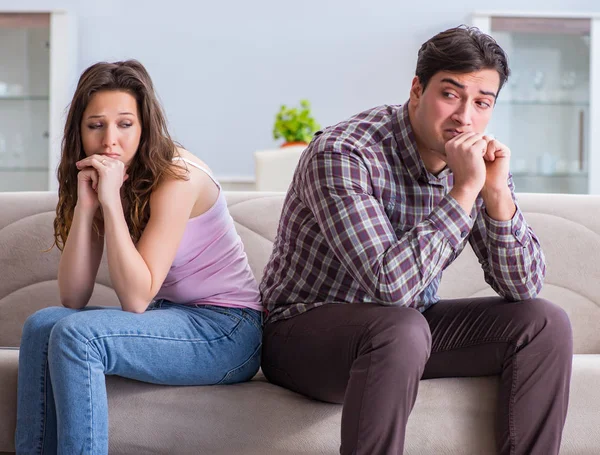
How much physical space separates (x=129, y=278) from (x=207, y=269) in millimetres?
209

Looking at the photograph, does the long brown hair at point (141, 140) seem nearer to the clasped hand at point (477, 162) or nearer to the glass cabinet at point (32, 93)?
the clasped hand at point (477, 162)

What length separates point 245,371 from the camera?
162 cm

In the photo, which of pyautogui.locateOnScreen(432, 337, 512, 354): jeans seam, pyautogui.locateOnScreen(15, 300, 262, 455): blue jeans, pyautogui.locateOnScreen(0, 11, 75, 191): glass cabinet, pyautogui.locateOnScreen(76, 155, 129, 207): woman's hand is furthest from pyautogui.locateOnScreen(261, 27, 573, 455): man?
pyautogui.locateOnScreen(0, 11, 75, 191): glass cabinet

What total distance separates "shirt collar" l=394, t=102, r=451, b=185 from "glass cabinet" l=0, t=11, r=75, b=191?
3.14 metres

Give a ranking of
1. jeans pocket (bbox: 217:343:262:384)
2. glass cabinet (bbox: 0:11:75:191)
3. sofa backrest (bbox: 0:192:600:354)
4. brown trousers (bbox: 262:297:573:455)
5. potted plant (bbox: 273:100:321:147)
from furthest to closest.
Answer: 1. glass cabinet (bbox: 0:11:75:191)
2. potted plant (bbox: 273:100:321:147)
3. sofa backrest (bbox: 0:192:600:354)
4. jeans pocket (bbox: 217:343:262:384)
5. brown trousers (bbox: 262:297:573:455)

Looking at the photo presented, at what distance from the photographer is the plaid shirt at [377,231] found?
1.43 metres

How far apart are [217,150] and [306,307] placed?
315 centimetres

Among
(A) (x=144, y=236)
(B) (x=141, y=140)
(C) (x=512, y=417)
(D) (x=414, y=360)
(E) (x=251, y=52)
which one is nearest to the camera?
(D) (x=414, y=360)

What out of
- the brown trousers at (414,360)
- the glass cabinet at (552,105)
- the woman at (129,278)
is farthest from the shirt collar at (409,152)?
the glass cabinet at (552,105)

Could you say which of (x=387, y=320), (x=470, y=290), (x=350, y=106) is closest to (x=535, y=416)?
(x=387, y=320)

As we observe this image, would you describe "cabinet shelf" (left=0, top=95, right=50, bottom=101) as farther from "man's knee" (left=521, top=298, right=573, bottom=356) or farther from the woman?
"man's knee" (left=521, top=298, right=573, bottom=356)

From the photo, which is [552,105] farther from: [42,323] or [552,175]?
[42,323]

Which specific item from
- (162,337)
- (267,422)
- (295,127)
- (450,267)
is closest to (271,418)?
(267,422)

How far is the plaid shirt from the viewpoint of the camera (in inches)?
56.1
